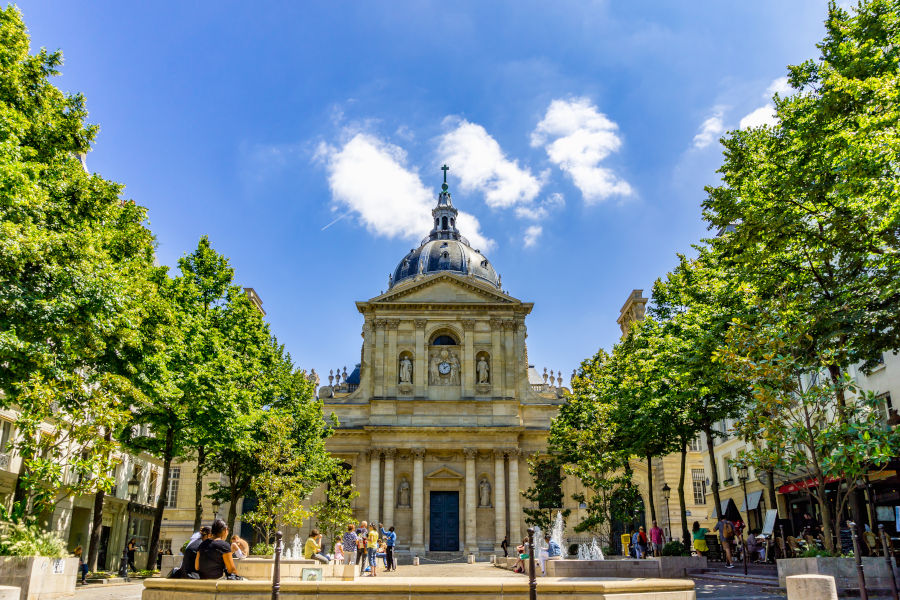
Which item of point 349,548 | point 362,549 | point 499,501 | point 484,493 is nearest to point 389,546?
point 362,549

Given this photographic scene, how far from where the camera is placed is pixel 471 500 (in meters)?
48.4

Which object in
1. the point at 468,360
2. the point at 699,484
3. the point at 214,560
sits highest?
the point at 468,360

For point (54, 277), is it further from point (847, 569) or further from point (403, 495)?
point (403, 495)

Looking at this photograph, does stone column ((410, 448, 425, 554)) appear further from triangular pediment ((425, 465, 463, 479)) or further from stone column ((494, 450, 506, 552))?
stone column ((494, 450, 506, 552))

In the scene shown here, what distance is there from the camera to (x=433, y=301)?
173ft

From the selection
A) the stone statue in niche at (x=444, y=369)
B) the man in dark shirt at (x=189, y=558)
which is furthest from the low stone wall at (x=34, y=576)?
the stone statue in niche at (x=444, y=369)

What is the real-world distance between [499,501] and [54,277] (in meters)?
36.7

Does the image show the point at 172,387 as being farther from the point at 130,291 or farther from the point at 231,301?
the point at 231,301

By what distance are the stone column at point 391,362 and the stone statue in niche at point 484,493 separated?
9012mm

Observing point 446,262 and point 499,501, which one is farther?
point 446,262

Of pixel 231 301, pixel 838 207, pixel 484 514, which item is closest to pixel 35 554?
pixel 231 301

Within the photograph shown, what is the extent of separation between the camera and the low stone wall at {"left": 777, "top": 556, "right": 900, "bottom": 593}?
46.5 feet

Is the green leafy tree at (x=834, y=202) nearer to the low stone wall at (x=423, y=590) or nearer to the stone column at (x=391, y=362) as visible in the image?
the low stone wall at (x=423, y=590)

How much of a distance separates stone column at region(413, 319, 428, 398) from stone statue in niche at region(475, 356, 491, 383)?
154 inches
